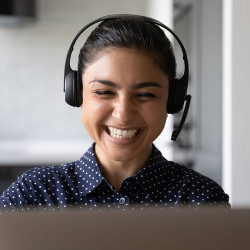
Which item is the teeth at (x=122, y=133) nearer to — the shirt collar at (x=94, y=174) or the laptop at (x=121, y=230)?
the shirt collar at (x=94, y=174)

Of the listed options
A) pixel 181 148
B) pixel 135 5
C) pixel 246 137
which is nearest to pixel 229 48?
pixel 246 137

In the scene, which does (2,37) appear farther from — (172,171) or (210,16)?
(172,171)

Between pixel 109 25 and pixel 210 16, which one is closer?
pixel 109 25

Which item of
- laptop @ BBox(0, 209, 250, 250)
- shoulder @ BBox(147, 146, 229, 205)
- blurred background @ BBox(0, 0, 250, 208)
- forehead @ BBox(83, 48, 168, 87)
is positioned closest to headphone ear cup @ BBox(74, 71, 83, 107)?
forehead @ BBox(83, 48, 168, 87)

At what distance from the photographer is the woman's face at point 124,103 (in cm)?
104

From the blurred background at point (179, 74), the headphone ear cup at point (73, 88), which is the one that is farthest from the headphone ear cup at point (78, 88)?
the blurred background at point (179, 74)

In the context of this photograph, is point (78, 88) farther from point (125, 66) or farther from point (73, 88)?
point (125, 66)

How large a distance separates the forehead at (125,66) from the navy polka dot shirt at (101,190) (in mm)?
204

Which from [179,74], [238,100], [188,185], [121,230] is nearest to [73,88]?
[188,185]

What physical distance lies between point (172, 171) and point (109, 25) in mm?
353

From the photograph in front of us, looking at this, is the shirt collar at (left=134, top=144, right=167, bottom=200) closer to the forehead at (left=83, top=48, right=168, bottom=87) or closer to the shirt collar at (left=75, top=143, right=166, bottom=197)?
the shirt collar at (left=75, top=143, right=166, bottom=197)

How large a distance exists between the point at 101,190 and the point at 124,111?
207 mm

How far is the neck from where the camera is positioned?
115 cm

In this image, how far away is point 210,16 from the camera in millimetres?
3561
